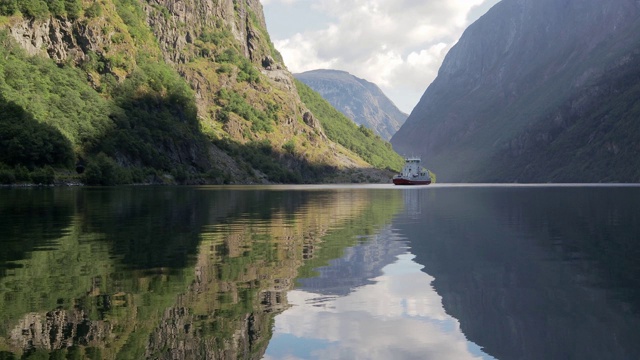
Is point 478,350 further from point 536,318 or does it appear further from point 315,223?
point 315,223

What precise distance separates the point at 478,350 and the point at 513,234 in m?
23.2

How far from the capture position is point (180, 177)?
193625 mm

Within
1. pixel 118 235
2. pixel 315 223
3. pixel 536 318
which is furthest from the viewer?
pixel 315 223

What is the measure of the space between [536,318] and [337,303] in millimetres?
5137

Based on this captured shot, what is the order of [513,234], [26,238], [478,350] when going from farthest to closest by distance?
[513,234]
[26,238]
[478,350]

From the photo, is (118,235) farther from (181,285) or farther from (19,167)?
(19,167)

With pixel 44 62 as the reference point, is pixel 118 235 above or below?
below

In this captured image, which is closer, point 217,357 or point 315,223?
point 217,357

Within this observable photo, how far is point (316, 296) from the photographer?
682 inches

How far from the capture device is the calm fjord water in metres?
12.5

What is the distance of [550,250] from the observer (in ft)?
90.0

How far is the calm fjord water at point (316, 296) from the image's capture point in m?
12.5

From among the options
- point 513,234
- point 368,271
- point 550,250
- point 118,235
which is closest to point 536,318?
point 368,271

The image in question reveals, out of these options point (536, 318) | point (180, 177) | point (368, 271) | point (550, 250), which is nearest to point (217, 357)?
point (536, 318)
